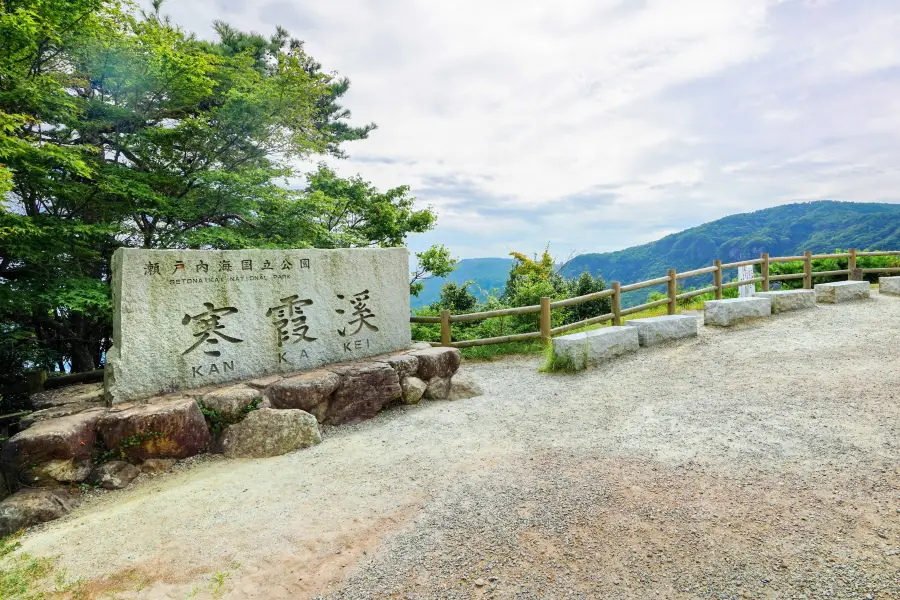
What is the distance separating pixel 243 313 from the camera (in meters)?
5.25

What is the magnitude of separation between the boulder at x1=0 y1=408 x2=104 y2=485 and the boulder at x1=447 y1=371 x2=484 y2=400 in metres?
3.78

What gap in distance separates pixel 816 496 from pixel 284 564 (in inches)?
133

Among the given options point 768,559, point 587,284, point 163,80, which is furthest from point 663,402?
point 163,80

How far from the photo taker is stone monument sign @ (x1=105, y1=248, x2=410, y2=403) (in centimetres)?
463

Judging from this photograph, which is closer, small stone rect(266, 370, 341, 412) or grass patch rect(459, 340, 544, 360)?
small stone rect(266, 370, 341, 412)

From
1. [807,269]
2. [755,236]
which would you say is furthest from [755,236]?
[807,269]

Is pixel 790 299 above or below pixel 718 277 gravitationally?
below

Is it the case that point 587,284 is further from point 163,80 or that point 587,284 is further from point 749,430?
point 163,80

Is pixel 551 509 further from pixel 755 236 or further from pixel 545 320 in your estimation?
pixel 755 236

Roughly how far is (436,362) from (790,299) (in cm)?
771

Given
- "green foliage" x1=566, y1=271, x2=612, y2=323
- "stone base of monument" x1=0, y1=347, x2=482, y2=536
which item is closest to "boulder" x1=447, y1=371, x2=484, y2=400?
"stone base of monument" x1=0, y1=347, x2=482, y2=536

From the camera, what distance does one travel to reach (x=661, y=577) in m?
2.37

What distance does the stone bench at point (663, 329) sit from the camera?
7504mm

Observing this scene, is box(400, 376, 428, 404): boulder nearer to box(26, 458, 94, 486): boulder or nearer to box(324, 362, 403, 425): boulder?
box(324, 362, 403, 425): boulder
